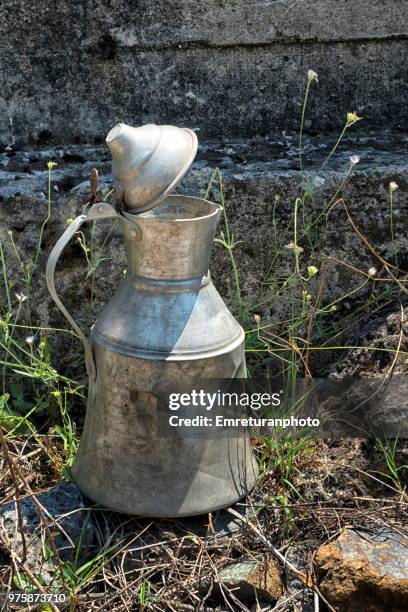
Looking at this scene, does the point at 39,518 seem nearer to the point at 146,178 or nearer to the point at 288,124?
the point at 146,178

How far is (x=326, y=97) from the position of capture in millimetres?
3008

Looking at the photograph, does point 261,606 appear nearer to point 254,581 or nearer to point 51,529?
point 254,581

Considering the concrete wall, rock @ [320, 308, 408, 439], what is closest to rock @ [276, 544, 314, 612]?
rock @ [320, 308, 408, 439]

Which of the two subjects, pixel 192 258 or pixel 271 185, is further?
A: pixel 271 185

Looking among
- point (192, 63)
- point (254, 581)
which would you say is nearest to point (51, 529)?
point (254, 581)

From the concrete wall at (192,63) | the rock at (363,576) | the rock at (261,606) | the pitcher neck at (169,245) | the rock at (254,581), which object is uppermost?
the concrete wall at (192,63)

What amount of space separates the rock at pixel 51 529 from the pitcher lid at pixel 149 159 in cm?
81

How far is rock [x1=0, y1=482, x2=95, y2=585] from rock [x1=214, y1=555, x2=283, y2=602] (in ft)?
1.19

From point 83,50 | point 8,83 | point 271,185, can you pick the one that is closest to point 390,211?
point 271,185

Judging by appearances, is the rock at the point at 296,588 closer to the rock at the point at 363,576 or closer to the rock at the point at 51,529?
the rock at the point at 363,576

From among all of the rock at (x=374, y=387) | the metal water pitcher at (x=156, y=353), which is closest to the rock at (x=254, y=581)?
the metal water pitcher at (x=156, y=353)

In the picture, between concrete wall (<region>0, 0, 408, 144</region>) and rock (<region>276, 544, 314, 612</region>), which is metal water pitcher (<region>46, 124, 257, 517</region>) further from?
concrete wall (<region>0, 0, 408, 144</region>)

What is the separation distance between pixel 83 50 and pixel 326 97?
898mm

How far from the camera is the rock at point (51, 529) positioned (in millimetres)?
1973
